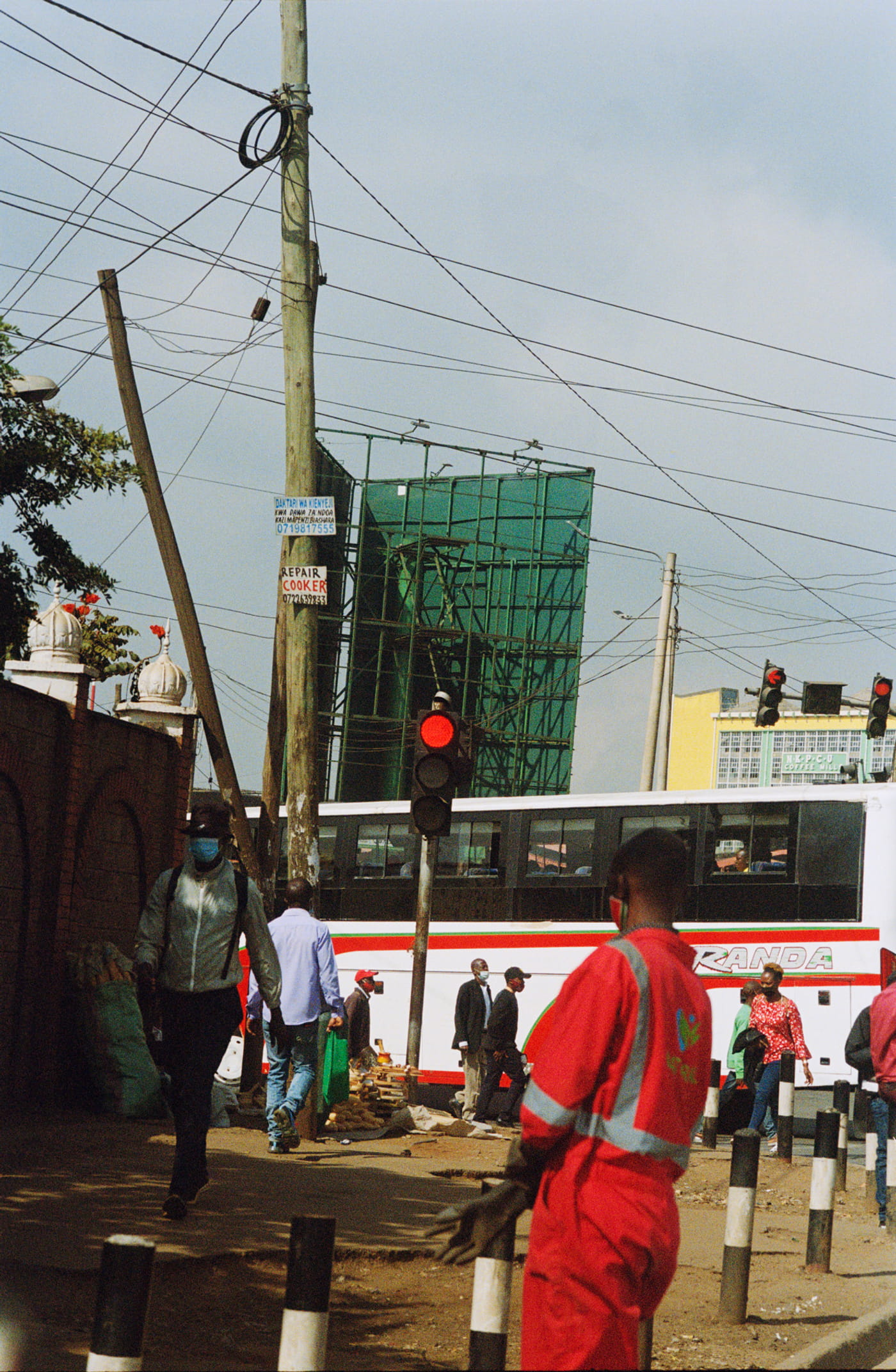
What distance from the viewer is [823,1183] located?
814 centimetres

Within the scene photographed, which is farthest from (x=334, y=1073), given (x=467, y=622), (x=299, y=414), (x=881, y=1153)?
(x=467, y=622)

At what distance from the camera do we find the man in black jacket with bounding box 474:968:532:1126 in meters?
17.3

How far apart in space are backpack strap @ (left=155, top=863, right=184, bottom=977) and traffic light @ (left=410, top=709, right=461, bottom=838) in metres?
3.89

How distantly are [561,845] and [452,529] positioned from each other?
22.9 m

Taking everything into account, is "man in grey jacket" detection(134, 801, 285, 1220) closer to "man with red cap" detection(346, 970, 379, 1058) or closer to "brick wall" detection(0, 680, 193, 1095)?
"brick wall" detection(0, 680, 193, 1095)

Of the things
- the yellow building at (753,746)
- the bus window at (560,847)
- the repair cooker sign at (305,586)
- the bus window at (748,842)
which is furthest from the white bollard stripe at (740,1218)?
the yellow building at (753,746)

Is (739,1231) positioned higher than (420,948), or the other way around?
(420,948)

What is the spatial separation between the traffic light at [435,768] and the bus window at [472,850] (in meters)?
10.2

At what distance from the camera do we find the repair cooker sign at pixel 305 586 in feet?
40.7

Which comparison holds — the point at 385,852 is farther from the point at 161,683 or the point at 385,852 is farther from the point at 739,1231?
the point at 739,1231

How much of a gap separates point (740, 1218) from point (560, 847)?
1450 centimetres

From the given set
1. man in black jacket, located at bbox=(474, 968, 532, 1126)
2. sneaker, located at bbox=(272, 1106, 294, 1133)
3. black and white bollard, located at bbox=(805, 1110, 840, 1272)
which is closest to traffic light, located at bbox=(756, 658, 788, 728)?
man in black jacket, located at bbox=(474, 968, 532, 1126)

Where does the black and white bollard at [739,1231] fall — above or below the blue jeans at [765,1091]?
above

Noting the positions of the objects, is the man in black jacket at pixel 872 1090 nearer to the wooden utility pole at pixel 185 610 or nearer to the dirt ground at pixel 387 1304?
the dirt ground at pixel 387 1304
